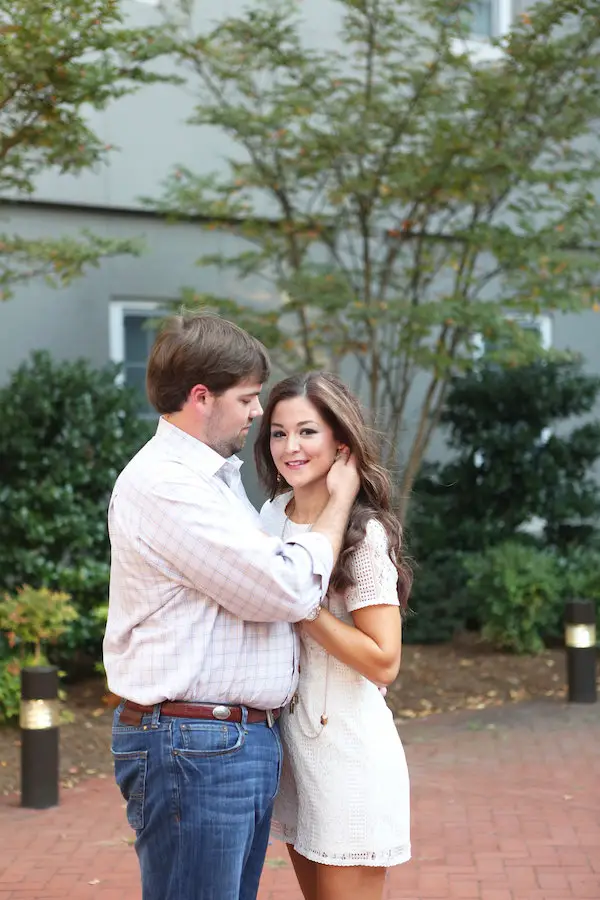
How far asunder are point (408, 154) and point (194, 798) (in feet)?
21.1

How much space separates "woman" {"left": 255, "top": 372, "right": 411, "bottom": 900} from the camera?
2.82m

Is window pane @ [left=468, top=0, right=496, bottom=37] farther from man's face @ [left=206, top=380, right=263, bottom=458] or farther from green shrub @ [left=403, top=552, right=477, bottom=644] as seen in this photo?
man's face @ [left=206, top=380, right=263, bottom=458]

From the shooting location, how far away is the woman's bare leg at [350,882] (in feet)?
9.34

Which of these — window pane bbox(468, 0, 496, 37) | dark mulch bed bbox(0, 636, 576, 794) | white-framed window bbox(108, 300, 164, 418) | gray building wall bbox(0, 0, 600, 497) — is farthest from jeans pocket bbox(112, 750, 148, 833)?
window pane bbox(468, 0, 496, 37)

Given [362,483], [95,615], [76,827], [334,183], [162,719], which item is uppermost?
[334,183]

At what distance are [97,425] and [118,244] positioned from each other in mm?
1217

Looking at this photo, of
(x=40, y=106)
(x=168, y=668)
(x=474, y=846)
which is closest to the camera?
(x=168, y=668)

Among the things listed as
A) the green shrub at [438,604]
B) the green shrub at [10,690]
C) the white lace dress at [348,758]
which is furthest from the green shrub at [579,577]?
the white lace dress at [348,758]

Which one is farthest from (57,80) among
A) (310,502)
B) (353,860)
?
(353,860)

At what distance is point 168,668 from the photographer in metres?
2.54

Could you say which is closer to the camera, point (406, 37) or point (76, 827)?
point (76, 827)

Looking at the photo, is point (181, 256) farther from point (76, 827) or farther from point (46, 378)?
point (76, 827)

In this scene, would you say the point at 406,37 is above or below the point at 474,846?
above

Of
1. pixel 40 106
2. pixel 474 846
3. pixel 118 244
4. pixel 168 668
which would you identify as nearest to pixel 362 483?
pixel 168 668
